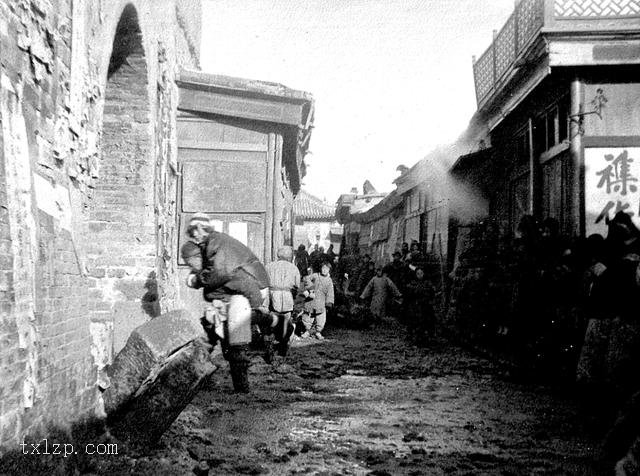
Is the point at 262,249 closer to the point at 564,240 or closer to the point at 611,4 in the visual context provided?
the point at 564,240

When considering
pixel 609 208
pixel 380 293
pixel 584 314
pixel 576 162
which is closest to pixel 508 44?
pixel 576 162

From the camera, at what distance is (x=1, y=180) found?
3.06m

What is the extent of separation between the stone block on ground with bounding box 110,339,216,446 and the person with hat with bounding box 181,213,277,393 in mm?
1500

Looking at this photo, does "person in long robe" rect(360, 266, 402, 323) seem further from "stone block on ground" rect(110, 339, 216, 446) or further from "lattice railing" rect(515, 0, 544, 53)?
"stone block on ground" rect(110, 339, 216, 446)

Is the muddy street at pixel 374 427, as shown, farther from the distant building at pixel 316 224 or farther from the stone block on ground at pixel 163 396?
the distant building at pixel 316 224

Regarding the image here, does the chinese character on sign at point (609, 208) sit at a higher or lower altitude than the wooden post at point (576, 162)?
lower

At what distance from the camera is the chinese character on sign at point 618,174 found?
26.7ft

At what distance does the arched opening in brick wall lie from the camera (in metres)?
7.27

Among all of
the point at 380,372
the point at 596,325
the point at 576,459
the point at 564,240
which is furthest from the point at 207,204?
the point at 576,459

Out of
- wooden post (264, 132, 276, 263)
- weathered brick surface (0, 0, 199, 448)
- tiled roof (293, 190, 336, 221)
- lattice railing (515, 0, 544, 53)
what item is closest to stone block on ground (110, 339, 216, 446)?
→ weathered brick surface (0, 0, 199, 448)

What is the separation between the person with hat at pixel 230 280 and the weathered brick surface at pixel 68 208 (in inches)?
41.8

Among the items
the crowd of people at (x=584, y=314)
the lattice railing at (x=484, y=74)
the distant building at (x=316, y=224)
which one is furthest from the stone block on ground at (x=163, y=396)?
the distant building at (x=316, y=224)

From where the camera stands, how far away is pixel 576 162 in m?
8.26

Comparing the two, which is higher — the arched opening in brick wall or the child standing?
the arched opening in brick wall
